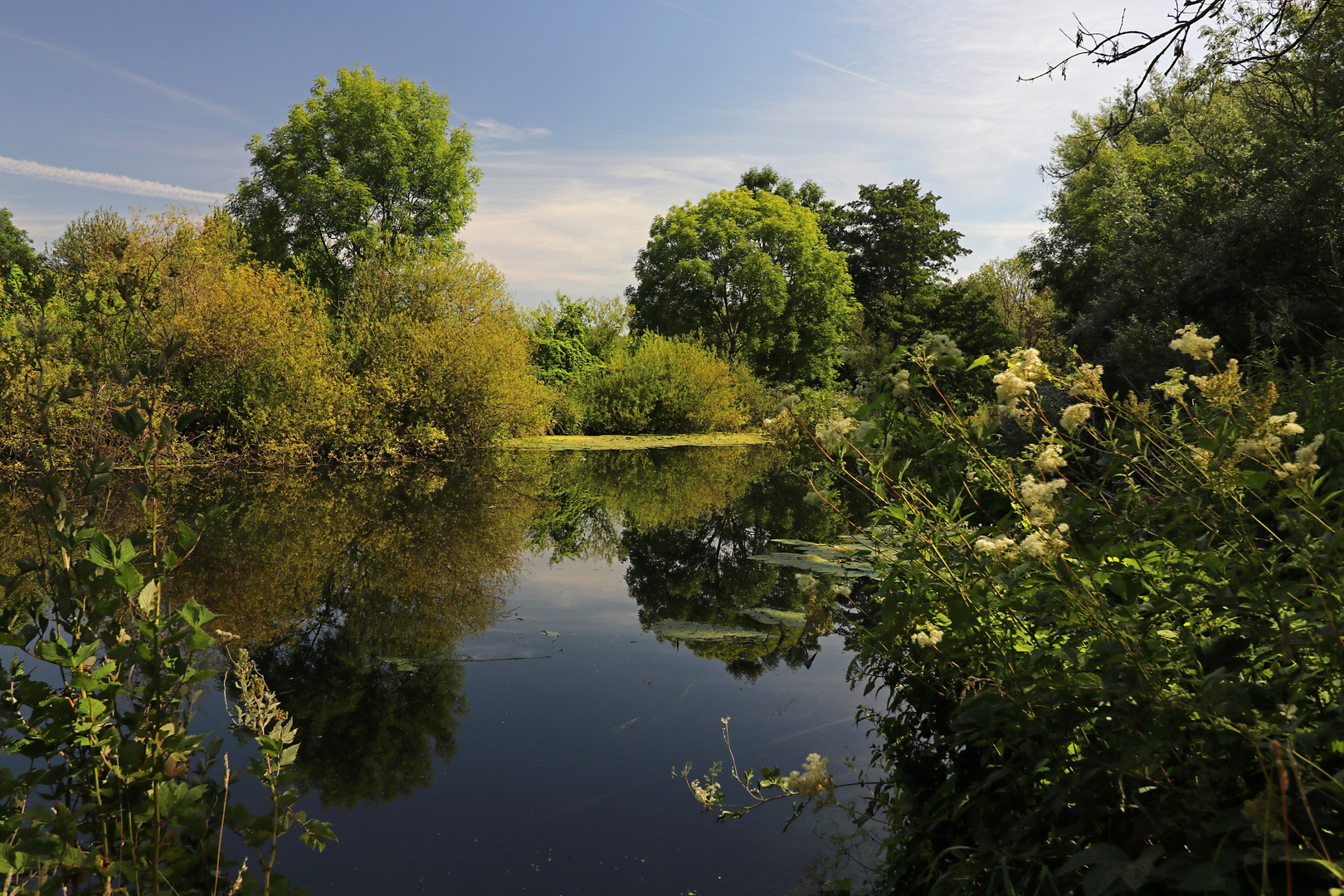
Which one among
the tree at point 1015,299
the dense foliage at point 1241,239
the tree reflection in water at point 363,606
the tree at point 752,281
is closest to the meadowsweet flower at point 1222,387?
the tree reflection in water at point 363,606

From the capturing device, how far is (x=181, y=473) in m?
14.7

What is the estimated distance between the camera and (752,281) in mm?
41812

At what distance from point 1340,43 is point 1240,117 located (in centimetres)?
700

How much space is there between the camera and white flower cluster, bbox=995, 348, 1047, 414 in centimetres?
208

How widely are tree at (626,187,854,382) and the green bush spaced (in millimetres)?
10093

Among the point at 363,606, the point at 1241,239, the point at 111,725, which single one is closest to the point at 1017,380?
the point at 111,725

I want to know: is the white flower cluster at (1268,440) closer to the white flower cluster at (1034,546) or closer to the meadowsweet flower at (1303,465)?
the meadowsweet flower at (1303,465)

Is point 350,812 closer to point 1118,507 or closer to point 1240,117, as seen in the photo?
point 1118,507

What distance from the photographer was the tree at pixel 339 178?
107ft

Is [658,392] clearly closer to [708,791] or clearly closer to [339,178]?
[339,178]

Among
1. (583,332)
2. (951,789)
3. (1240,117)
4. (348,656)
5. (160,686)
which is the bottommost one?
(348,656)

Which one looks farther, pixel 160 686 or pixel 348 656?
pixel 348 656

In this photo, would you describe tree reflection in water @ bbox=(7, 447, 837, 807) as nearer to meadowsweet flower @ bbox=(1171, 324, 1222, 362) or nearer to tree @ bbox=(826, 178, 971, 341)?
meadowsweet flower @ bbox=(1171, 324, 1222, 362)

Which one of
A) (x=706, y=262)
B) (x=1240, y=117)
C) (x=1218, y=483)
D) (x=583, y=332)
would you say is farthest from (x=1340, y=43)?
(x=706, y=262)
